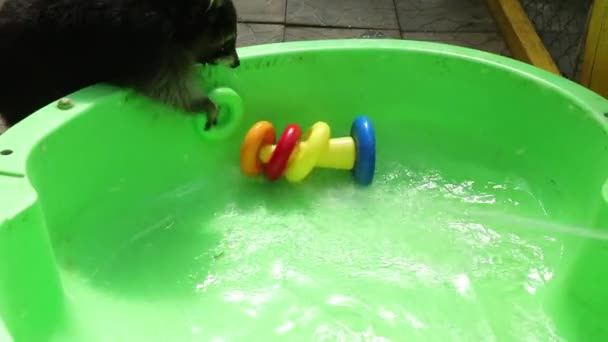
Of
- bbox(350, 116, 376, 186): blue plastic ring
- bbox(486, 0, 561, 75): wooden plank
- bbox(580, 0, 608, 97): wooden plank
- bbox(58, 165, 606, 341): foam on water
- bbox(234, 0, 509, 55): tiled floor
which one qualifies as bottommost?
bbox(234, 0, 509, 55): tiled floor

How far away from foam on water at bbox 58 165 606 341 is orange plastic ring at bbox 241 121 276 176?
0.06 m

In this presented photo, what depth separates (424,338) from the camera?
1.21 m

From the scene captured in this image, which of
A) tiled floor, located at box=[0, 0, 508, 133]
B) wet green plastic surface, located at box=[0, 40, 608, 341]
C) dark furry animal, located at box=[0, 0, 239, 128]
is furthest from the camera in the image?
tiled floor, located at box=[0, 0, 508, 133]

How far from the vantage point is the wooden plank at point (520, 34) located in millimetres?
2074

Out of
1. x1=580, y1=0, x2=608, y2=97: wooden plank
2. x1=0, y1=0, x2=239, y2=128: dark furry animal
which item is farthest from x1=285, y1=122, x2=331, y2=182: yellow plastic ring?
x1=580, y1=0, x2=608, y2=97: wooden plank

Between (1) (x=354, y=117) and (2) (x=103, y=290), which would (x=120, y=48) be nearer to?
(2) (x=103, y=290)

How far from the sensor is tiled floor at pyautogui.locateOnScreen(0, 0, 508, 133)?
2.49m

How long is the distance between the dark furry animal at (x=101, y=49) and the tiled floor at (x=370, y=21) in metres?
0.96

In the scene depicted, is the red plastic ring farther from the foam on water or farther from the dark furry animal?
the dark furry animal

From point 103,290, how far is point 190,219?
0.26 metres

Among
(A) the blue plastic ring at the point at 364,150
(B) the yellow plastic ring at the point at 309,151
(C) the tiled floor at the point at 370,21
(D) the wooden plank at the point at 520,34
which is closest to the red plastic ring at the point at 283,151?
(B) the yellow plastic ring at the point at 309,151

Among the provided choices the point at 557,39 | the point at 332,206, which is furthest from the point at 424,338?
the point at 557,39

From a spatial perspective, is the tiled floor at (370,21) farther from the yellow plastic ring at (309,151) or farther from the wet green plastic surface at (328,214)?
the yellow plastic ring at (309,151)

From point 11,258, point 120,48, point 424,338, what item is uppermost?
point 120,48
